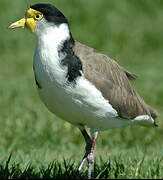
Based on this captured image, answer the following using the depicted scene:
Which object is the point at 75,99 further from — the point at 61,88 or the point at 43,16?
the point at 43,16

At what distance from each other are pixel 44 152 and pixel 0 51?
24.9 ft

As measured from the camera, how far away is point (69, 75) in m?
4.54

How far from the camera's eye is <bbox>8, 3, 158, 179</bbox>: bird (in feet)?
15.0

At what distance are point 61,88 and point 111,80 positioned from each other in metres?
0.77

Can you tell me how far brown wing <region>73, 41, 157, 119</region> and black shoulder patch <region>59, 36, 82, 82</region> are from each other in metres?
0.07

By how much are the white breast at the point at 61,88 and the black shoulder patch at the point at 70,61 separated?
0.15 ft

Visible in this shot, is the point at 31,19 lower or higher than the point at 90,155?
higher

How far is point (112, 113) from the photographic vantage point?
5.00 meters

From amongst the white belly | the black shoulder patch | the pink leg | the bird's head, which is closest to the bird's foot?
the pink leg

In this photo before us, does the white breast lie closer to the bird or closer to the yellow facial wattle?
the bird

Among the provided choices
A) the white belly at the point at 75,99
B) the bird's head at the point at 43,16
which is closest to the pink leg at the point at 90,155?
the white belly at the point at 75,99

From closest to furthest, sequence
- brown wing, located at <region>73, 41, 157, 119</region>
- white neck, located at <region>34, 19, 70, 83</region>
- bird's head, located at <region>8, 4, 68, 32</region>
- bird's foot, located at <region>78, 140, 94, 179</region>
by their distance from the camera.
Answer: white neck, located at <region>34, 19, 70, 83</region>, bird's head, located at <region>8, 4, 68, 32</region>, brown wing, located at <region>73, 41, 157, 119</region>, bird's foot, located at <region>78, 140, 94, 179</region>

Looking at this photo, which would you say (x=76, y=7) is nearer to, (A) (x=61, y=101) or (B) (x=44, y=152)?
(B) (x=44, y=152)

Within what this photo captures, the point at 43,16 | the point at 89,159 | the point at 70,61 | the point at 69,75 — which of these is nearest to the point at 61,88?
the point at 69,75
